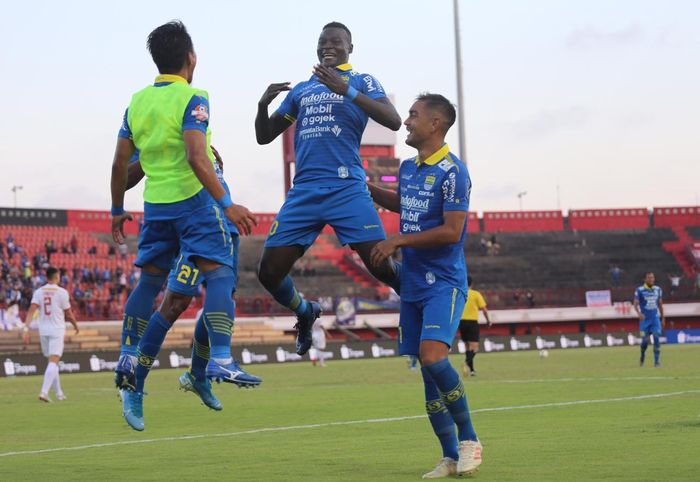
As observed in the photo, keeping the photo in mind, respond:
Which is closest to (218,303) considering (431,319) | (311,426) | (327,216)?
(327,216)

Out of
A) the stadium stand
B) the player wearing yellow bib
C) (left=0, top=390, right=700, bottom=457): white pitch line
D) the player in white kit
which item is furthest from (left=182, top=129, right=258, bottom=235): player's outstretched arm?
the stadium stand

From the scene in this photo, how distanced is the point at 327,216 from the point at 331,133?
2.14ft

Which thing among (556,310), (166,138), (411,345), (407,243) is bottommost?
(556,310)

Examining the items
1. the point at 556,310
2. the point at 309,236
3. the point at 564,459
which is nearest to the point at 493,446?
the point at 564,459

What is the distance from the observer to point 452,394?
8.30 m

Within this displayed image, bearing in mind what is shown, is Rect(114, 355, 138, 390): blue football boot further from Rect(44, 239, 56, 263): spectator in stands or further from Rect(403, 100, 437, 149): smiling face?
Rect(44, 239, 56, 263): spectator in stands

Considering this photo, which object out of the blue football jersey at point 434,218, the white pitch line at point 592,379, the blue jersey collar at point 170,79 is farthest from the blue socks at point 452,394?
the white pitch line at point 592,379

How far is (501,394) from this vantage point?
1820 centimetres

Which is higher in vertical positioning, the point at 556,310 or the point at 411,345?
the point at 411,345

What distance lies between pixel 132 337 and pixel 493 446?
127 inches

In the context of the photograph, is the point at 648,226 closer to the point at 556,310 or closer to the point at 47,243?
the point at 556,310

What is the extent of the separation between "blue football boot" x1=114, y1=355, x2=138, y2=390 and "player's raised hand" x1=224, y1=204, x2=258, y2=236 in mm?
1724

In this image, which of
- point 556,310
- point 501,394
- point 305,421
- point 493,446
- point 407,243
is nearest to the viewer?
point 407,243

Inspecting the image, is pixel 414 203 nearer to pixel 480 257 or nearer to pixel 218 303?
pixel 218 303
